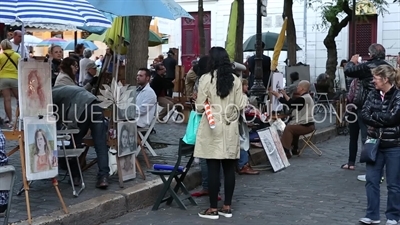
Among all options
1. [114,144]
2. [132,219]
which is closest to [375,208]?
[132,219]

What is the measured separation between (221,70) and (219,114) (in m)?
0.45

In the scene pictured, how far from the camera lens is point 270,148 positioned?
29.2 feet

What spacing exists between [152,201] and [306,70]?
10324 mm

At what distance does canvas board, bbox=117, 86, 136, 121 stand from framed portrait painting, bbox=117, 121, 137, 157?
0.31ft

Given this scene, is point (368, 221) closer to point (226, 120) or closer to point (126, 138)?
point (226, 120)

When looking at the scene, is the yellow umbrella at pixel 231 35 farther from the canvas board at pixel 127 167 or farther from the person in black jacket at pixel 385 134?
the person in black jacket at pixel 385 134

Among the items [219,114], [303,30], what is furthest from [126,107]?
[303,30]

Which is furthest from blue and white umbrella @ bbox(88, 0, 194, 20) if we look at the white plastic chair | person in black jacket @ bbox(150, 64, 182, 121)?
person in black jacket @ bbox(150, 64, 182, 121)

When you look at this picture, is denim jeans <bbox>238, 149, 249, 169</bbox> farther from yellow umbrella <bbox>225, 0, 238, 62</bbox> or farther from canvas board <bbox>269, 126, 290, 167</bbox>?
yellow umbrella <bbox>225, 0, 238, 62</bbox>

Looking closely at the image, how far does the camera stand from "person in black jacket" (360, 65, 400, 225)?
18.5ft

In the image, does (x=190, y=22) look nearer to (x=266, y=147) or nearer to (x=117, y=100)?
(x=266, y=147)

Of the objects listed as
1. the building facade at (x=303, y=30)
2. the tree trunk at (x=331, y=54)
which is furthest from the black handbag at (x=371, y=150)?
the building facade at (x=303, y=30)

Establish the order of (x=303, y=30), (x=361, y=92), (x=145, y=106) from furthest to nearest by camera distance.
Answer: (x=303, y=30), (x=145, y=106), (x=361, y=92)

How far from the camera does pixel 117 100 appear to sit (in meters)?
6.95
